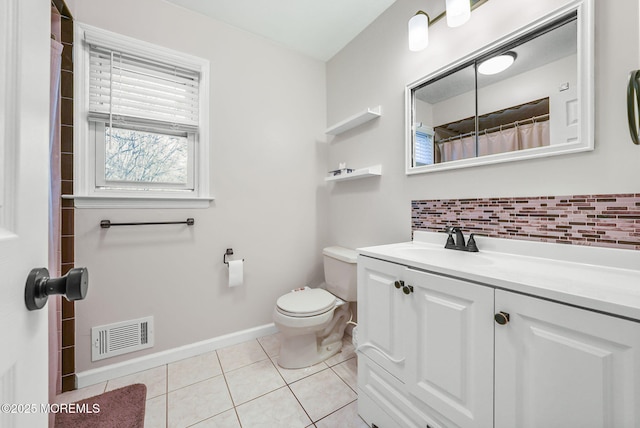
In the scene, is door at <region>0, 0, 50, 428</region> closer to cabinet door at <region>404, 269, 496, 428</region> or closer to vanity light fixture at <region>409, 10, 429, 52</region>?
cabinet door at <region>404, 269, 496, 428</region>

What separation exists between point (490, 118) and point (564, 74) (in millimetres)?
285

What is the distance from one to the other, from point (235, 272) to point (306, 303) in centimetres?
61

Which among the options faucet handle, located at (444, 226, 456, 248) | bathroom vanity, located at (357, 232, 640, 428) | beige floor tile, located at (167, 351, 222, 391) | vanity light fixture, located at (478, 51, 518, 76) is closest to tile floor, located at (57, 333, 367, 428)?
beige floor tile, located at (167, 351, 222, 391)

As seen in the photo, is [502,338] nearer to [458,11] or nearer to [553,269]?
[553,269]

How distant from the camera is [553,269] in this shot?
93cm

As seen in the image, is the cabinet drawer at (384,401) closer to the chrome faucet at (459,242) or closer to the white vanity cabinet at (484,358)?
the white vanity cabinet at (484,358)

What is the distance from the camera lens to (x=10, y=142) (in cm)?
35

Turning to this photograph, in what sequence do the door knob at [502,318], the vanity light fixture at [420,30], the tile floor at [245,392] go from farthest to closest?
the vanity light fixture at [420,30]
the tile floor at [245,392]
the door knob at [502,318]

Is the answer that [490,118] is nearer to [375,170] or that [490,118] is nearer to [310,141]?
[375,170]

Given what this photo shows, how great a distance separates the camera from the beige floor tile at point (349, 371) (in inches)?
60.9

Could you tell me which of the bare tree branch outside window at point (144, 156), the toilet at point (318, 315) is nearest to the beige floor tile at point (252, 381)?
the toilet at point (318, 315)

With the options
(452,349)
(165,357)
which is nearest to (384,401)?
(452,349)

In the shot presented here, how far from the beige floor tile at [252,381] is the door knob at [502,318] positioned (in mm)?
1297

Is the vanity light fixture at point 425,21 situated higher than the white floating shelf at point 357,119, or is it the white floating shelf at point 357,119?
the vanity light fixture at point 425,21
